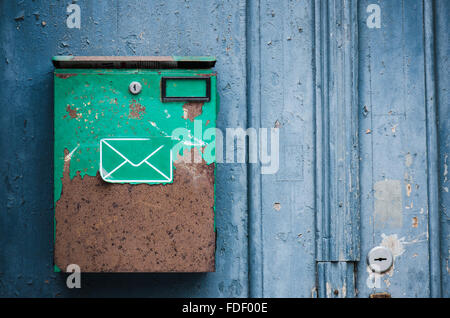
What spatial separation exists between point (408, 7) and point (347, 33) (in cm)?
20

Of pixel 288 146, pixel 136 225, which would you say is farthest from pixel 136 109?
pixel 288 146

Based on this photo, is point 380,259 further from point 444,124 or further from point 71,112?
point 71,112

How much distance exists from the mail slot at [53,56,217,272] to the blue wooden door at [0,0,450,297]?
0.15m

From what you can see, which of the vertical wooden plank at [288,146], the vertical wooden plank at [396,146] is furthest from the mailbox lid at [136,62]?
the vertical wooden plank at [396,146]

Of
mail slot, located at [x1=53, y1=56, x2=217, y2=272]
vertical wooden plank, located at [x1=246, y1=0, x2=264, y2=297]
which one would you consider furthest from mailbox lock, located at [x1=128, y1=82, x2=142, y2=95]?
vertical wooden plank, located at [x1=246, y1=0, x2=264, y2=297]

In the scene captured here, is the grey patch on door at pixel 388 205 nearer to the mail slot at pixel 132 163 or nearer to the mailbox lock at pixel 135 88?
the mail slot at pixel 132 163

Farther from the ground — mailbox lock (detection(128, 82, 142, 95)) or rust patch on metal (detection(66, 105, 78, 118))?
mailbox lock (detection(128, 82, 142, 95))

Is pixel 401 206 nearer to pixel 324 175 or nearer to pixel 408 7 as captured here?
pixel 324 175

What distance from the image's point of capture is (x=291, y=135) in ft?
3.80

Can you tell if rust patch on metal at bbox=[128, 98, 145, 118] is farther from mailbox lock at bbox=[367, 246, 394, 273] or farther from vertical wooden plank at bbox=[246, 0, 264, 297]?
mailbox lock at bbox=[367, 246, 394, 273]

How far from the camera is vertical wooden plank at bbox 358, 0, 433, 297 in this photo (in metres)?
1.15

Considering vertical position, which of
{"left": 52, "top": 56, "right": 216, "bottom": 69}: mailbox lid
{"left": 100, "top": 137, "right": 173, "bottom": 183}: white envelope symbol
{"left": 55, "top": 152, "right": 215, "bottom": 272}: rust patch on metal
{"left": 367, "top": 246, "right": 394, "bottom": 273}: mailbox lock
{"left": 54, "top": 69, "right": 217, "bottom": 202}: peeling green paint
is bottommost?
{"left": 367, "top": 246, "right": 394, "bottom": 273}: mailbox lock

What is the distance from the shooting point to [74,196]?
990 mm
